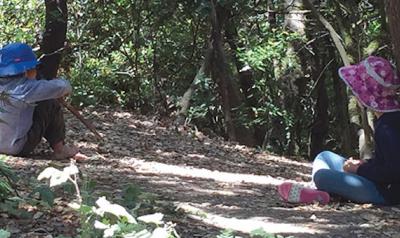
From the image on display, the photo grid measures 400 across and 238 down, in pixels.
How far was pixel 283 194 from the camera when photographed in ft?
16.0

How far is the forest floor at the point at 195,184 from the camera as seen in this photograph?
388cm

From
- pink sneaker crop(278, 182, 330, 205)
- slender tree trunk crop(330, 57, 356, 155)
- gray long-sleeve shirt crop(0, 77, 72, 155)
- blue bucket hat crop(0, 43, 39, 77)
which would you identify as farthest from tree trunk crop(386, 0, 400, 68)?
slender tree trunk crop(330, 57, 356, 155)

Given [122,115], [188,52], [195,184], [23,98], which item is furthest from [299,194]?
[188,52]

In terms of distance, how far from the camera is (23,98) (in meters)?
5.62

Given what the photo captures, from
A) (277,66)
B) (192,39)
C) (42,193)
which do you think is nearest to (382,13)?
(277,66)

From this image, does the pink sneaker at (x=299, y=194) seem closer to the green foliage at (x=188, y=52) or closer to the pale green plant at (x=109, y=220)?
the pale green plant at (x=109, y=220)

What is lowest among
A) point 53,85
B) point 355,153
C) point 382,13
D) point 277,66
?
point 355,153

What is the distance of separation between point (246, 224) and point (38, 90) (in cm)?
252

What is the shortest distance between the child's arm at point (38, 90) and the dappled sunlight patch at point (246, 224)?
2.01 m

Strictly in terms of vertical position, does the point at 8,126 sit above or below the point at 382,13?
below

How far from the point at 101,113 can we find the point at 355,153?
18.1ft

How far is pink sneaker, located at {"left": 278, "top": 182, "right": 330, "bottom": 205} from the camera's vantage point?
486 centimetres

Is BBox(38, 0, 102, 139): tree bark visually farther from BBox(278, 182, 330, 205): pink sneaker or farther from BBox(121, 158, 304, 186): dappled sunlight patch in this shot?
BBox(278, 182, 330, 205): pink sneaker

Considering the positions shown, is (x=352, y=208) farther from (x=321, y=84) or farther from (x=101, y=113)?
(x=321, y=84)
